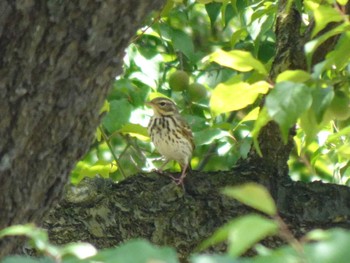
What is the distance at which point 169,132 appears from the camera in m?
6.20

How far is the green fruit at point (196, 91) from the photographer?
546cm

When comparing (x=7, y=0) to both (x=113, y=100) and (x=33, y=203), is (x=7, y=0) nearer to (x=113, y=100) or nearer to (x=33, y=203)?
(x=33, y=203)

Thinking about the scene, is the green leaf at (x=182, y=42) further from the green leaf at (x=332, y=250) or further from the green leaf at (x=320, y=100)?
the green leaf at (x=332, y=250)

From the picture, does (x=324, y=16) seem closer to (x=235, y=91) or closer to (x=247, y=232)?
(x=235, y=91)

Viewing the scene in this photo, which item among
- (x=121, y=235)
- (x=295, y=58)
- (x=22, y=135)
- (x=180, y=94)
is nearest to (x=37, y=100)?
(x=22, y=135)

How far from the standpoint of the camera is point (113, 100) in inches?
196

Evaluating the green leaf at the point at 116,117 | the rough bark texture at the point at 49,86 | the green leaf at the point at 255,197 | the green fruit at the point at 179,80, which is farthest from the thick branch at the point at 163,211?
the green leaf at the point at 255,197

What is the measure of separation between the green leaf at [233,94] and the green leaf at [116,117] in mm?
2021

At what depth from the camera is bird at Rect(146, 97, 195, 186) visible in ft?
19.0

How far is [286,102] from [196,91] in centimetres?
299

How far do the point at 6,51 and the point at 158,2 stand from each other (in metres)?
0.41

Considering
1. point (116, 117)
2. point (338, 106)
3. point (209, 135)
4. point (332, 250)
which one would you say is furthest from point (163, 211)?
point (332, 250)

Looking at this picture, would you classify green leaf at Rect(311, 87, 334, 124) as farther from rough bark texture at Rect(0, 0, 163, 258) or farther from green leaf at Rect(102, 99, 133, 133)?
green leaf at Rect(102, 99, 133, 133)

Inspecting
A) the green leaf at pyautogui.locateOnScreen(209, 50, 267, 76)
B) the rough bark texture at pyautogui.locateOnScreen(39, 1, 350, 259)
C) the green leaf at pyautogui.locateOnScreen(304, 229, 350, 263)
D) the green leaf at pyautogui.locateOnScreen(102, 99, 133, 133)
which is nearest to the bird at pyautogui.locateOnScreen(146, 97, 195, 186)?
the green leaf at pyautogui.locateOnScreen(102, 99, 133, 133)
